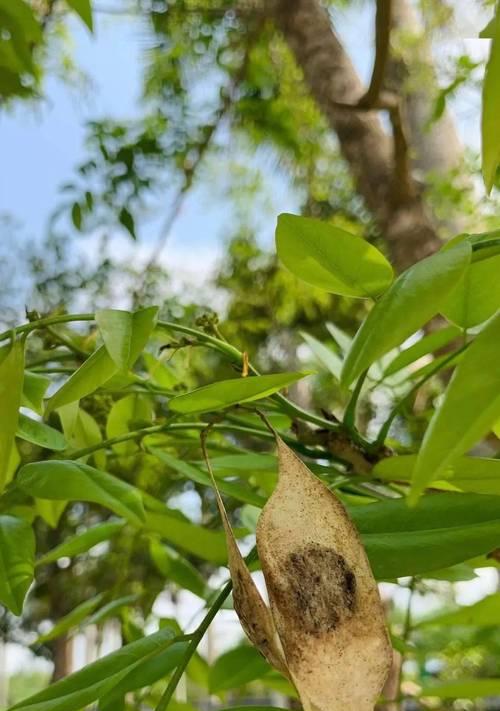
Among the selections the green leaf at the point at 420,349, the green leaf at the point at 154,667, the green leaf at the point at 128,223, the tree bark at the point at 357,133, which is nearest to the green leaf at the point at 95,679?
the green leaf at the point at 154,667

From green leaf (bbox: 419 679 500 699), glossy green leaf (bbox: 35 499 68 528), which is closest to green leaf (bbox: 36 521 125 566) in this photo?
glossy green leaf (bbox: 35 499 68 528)

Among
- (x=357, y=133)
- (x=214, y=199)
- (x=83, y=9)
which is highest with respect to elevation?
(x=214, y=199)

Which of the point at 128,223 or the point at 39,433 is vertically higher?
the point at 128,223

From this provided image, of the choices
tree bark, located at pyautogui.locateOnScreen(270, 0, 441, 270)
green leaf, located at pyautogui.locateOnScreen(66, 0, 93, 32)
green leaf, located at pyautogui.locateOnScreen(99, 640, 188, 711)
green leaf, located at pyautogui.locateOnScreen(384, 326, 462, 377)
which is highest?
tree bark, located at pyautogui.locateOnScreen(270, 0, 441, 270)

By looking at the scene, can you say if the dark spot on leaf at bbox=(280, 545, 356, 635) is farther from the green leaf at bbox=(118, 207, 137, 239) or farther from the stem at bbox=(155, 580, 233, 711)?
the green leaf at bbox=(118, 207, 137, 239)

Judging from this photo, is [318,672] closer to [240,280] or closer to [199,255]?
[240,280]

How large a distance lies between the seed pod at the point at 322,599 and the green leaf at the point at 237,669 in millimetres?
172

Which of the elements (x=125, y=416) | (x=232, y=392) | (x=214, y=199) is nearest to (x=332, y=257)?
(x=232, y=392)

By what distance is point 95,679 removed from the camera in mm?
216

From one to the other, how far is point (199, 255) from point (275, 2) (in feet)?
3.70

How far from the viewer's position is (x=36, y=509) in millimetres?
341

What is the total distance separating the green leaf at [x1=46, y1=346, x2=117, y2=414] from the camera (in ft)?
0.65

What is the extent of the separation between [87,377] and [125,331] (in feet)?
0.05

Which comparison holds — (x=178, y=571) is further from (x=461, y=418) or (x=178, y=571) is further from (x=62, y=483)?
(x=461, y=418)
